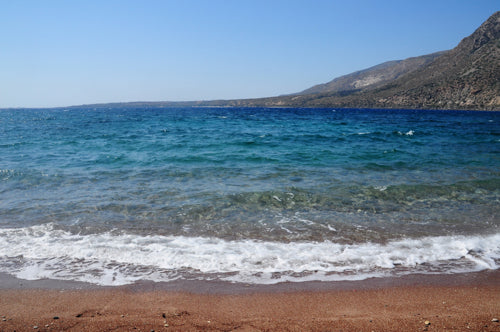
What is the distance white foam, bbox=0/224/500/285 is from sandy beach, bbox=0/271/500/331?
286mm

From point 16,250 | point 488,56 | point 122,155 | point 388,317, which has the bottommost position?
point 388,317

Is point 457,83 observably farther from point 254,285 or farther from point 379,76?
point 379,76

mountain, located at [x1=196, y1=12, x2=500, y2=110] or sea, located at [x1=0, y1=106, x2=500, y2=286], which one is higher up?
mountain, located at [x1=196, y1=12, x2=500, y2=110]

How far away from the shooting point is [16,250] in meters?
5.59

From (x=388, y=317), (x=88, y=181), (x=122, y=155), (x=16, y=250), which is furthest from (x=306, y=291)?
(x=122, y=155)

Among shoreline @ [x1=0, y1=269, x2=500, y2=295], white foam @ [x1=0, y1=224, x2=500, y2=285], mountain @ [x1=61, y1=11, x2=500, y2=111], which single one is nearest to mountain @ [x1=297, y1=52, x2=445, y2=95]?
mountain @ [x1=61, y1=11, x2=500, y2=111]

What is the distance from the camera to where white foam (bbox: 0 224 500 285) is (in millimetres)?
4855

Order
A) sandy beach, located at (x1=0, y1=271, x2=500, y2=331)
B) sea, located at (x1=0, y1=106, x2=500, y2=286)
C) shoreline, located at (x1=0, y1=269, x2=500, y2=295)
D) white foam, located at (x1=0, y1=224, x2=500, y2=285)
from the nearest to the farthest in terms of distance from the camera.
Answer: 1. sandy beach, located at (x1=0, y1=271, x2=500, y2=331)
2. shoreline, located at (x1=0, y1=269, x2=500, y2=295)
3. white foam, located at (x1=0, y1=224, x2=500, y2=285)
4. sea, located at (x1=0, y1=106, x2=500, y2=286)

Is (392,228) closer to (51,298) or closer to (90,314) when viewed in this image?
(90,314)

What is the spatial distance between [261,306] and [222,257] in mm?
1533

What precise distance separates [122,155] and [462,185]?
50.0 feet

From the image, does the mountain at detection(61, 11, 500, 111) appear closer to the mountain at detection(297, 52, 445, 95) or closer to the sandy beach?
the mountain at detection(297, 52, 445, 95)

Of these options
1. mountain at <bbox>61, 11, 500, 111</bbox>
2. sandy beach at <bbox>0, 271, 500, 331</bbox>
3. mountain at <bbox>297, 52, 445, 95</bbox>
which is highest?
mountain at <bbox>297, 52, 445, 95</bbox>

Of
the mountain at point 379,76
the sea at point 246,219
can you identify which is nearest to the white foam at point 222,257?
the sea at point 246,219
